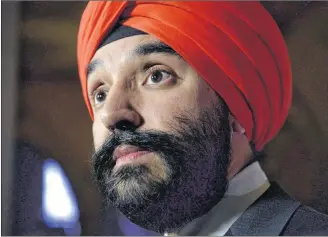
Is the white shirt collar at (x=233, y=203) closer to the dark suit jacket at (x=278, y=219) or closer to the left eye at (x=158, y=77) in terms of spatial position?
the dark suit jacket at (x=278, y=219)

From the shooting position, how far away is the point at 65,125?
4.20ft

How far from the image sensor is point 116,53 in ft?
4.01

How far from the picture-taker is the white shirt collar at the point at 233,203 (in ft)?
3.88

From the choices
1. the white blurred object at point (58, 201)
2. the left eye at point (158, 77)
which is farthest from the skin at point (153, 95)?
the white blurred object at point (58, 201)

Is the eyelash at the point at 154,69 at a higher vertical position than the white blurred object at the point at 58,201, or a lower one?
higher

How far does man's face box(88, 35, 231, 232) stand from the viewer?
118 centimetres

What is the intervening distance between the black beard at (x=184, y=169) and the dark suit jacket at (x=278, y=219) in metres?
0.08

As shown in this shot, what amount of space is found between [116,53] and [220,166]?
1.16 feet

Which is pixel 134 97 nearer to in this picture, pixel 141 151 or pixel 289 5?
pixel 141 151

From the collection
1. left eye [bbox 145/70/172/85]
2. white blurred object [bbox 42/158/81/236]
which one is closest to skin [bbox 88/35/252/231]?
left eye [bbox 145/70/172/85]

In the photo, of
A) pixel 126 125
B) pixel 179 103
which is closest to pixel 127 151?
pixel 126 125

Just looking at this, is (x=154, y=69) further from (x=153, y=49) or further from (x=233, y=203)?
(x=233, y=203)

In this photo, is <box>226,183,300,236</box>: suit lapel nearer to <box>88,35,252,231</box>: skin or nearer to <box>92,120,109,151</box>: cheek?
<box>88,35,252,231</box>: skin

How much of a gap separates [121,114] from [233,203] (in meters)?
0.32
